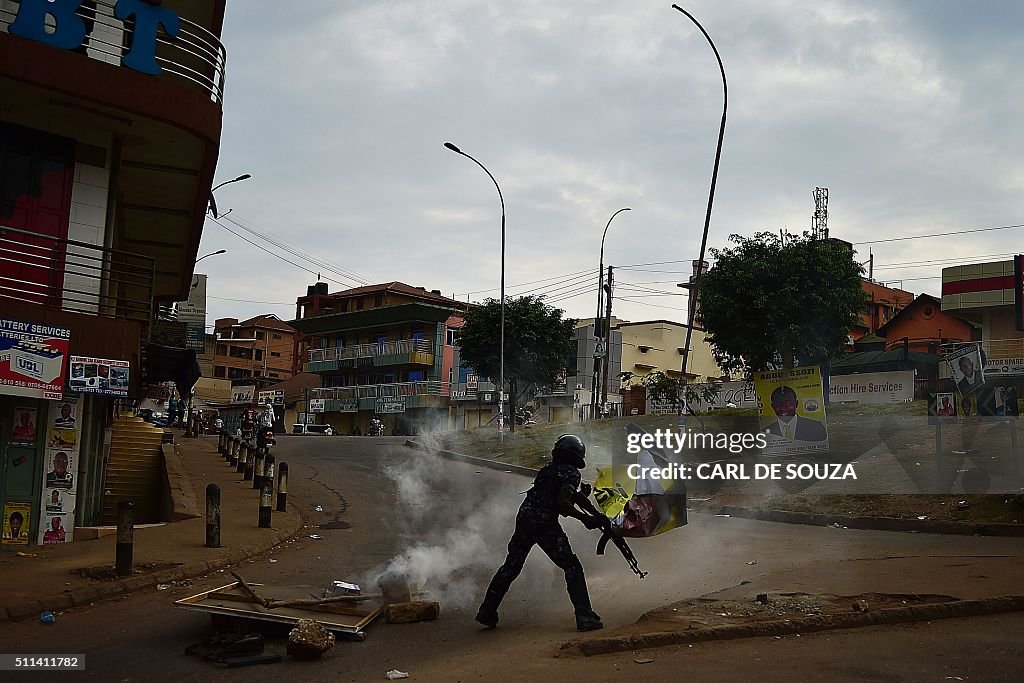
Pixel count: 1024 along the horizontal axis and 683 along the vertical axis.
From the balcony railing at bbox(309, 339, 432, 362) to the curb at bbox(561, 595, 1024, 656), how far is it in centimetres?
6108

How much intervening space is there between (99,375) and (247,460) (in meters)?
9.34

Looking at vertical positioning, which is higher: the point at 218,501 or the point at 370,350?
the point at 370,350

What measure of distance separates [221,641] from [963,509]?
38.3 feet

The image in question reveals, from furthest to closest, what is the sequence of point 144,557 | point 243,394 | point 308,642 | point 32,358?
1. point 243,394
2. point 32,358
3. point 144,557
4. point 308,642

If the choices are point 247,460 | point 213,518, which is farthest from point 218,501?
point 247,460

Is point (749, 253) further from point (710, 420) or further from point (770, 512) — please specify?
point (770, 512)

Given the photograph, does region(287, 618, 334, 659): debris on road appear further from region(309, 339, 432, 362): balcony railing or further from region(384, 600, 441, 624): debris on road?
region(309, 339, 432, 362): balcony railing

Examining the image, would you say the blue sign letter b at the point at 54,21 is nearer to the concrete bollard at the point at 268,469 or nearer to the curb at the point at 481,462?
the concrete bollard at the point at 268,469

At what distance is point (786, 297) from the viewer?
93.9 feet

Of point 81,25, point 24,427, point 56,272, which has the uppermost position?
point 81,25

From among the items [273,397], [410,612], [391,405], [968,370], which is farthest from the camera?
[273,397]

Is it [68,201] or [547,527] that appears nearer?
[547,527]
